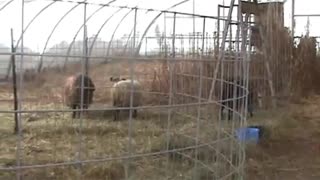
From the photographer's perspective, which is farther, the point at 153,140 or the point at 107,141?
the point at 107,141

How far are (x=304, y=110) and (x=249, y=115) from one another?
231cm

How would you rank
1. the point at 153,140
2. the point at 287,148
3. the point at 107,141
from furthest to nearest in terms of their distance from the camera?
the point at 287,148 < the point at 107,141 < the point at 153,140

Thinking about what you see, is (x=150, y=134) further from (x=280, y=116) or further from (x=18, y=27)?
(x=18, y=27)

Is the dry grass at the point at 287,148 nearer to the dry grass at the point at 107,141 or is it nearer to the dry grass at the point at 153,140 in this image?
the dry grass at the point at 153,140

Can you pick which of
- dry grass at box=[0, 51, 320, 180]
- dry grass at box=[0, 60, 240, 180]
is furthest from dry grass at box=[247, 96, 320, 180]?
dry grass at box=[0, 60, 240, 180]

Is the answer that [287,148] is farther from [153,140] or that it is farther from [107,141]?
[107,141]

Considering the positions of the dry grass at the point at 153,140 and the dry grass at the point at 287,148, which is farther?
the dry grass at the point at 287,148

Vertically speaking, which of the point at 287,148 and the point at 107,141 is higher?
the point at 107,141

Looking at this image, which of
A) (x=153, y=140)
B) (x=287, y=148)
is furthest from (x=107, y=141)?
(x=287, y=148)

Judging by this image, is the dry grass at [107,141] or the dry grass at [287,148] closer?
the dry grass at [107,141]

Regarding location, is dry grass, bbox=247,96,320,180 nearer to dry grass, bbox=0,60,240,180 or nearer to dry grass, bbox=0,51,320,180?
dry grass, bbox=0,51,320,180

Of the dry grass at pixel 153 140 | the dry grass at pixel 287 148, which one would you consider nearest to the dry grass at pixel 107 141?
the dry grass at pixel 153 140

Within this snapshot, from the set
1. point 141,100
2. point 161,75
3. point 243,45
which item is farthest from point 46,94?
point 243,45

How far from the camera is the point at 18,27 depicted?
15180 mm
